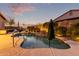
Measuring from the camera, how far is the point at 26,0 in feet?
12.9

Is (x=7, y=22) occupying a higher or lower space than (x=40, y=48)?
higher

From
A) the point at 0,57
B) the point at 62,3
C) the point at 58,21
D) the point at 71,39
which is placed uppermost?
the point at 62,3

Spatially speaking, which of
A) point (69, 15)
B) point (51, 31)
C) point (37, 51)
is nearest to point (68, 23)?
point (69, 15)

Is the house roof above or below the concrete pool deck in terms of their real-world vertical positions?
above

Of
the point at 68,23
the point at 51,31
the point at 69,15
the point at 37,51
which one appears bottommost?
the point at 37,51

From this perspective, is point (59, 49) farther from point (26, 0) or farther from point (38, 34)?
point (26, 0)

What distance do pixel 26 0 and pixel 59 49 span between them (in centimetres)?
81

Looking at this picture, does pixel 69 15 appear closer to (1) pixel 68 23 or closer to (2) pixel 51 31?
(1) pixel 68 23

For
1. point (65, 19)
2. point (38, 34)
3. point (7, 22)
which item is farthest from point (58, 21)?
point (7, 22)

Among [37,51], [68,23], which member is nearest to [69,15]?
[68,23]

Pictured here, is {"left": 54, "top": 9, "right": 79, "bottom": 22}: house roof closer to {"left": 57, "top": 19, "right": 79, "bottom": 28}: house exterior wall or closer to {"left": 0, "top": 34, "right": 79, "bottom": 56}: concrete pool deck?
{"left": 57, "top": 19, "right": 79, "bottom": 28}: house exterior wall

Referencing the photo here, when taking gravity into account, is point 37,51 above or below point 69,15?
below

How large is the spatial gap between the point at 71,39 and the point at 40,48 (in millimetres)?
445

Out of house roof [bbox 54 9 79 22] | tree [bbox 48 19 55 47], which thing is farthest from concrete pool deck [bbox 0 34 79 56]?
house roof [bbox 54 9 79 22]
